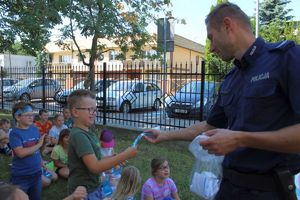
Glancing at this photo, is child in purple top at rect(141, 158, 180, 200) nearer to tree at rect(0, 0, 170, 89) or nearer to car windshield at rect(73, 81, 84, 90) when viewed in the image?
tree at rect(0, 0, 170, 89)

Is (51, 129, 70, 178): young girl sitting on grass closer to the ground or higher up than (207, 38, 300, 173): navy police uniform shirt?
closer to the ground

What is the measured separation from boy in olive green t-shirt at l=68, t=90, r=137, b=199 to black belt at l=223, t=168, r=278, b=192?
1.03 meters

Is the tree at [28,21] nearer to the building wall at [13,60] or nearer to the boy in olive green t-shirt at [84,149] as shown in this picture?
the boy in olive green t-shirt at [84,149]

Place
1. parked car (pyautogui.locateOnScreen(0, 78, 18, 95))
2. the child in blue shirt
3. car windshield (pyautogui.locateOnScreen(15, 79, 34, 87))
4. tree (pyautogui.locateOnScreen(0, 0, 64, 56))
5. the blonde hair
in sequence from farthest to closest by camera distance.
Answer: parked car (pyautogui.locateOnScreen(0, 78, 18, 95)) → car windshield (pyautogui.locateOnScreen(15, 79, 34, 87)) → tree (pyautogui.locateOnScreen(0, 0, 64, 56)) → the child in blue shirt → the blonde hair

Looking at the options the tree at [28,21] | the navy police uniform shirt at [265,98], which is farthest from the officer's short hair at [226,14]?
the tree at [28,21]

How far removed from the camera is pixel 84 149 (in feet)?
9.08

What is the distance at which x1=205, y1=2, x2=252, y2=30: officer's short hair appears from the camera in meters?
2.09

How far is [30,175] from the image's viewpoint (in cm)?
435

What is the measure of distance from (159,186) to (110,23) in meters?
6.48

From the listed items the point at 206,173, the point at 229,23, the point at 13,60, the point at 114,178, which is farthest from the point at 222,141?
the point at 13,60

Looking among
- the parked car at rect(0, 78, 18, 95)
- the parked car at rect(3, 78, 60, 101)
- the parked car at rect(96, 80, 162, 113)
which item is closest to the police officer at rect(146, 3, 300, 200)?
the parked car at rect(96, 80, 162, 113)

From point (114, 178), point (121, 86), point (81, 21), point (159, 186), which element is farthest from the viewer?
point (121, 86)

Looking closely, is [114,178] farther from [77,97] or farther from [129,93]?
[129,93]

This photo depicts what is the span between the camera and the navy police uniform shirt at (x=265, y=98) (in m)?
1.83
